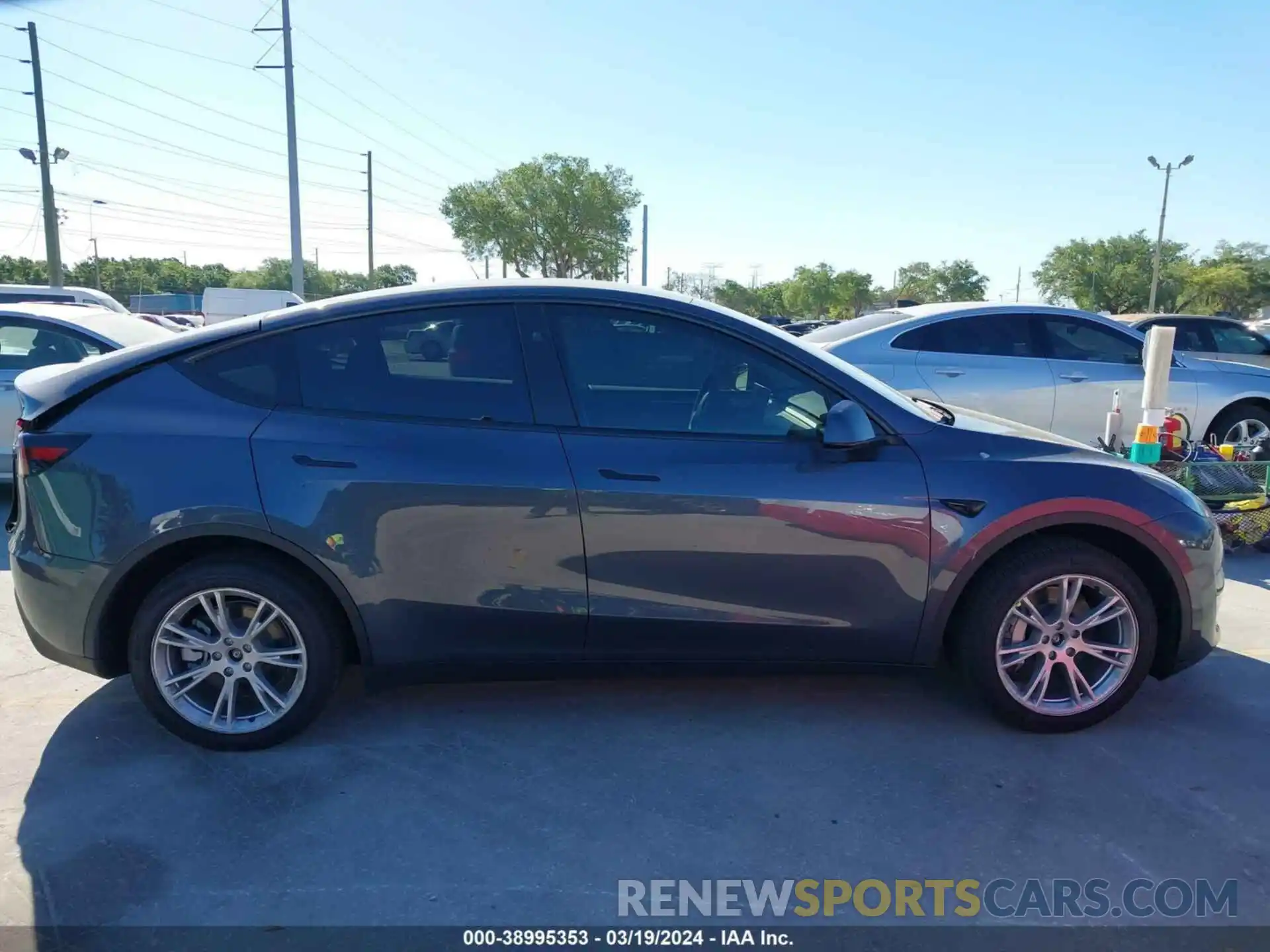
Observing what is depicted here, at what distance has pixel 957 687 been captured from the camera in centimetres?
385

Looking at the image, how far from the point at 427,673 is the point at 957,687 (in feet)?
7.50

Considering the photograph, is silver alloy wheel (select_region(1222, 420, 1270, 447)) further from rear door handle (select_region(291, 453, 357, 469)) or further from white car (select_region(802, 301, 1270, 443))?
rear door handle (select_region(291, 453, 357, 469))

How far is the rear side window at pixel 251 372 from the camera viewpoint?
3.14 meters

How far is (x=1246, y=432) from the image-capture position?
7.38 m

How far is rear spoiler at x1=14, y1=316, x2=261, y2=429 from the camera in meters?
3.11

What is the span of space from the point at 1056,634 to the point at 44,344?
7269mm

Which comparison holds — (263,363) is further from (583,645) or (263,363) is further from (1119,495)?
(1119,495)

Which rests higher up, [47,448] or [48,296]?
[48,296]

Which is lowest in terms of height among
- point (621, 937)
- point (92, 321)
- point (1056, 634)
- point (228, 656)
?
point (621, 937)

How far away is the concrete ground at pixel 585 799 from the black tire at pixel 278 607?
0.09m

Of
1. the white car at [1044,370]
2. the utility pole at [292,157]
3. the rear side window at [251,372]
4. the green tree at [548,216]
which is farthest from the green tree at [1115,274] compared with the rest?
the rear side window at [251,372]

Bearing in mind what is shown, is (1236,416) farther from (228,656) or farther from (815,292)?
(815,292)

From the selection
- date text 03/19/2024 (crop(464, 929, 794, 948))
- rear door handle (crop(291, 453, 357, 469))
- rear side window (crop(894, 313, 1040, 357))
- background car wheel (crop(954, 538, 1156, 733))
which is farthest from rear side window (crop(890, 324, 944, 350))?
date text 03/19/2024 (crop(464, 929, 794, 948))

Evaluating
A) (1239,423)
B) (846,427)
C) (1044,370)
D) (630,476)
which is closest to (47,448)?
(630,476)
